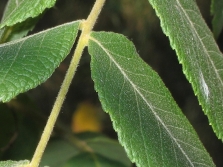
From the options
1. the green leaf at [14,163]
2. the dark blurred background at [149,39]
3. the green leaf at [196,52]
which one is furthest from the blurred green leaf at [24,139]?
the dark blurred background at [149,39]

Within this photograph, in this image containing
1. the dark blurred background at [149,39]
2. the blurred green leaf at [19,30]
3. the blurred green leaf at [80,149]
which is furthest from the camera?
the dark blurred background at [149,39]

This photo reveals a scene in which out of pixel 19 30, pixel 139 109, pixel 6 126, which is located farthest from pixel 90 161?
pixel 139 109

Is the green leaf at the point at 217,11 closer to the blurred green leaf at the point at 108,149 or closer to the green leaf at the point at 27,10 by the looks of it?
the green leaf at the point at 27,10

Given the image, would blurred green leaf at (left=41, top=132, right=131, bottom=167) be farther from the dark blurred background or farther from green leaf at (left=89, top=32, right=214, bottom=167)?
the dark blurred background

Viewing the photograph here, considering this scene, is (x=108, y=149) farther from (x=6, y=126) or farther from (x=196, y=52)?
(x=196, y=52)

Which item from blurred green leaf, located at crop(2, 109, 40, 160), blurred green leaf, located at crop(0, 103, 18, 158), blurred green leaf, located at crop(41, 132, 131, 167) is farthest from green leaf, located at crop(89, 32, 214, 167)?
blurred green leaf, located at crop(41, 132, 131, 167)

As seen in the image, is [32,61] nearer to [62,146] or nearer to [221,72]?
[221,72]
